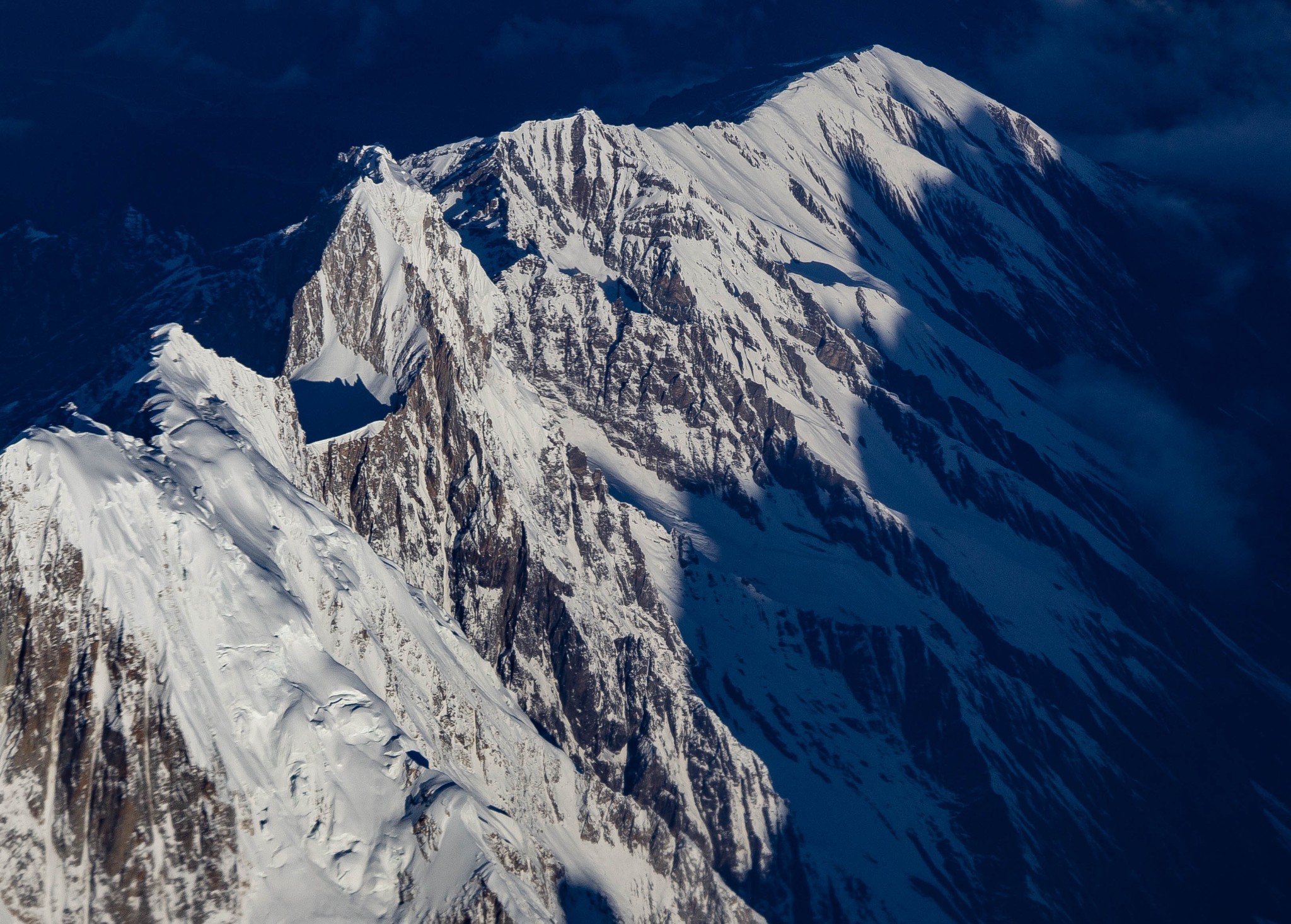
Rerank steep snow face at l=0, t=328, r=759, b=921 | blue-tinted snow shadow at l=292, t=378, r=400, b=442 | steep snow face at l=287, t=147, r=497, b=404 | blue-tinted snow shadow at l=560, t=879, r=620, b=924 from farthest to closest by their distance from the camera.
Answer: steep snow face at l=287, t=147, r=497, b=404
blue-tinted snow shadow at l=292, t=378, r=400, b=442
blue-tinted snow shadow at l=560, t=879, r=620, b=924
steep snow face at l=0, t=328, r=759, b=921

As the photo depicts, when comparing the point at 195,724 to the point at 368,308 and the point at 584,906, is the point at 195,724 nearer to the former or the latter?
the point at 584,906

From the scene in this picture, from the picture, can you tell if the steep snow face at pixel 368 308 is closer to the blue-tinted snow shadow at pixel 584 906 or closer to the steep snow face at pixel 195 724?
the steep snow face at pixel 195 724

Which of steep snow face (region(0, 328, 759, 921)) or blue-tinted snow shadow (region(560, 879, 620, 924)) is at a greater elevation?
steep snow face (region(0, 328, 759, 921))

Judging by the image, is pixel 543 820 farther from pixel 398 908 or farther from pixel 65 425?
pixel 65 425

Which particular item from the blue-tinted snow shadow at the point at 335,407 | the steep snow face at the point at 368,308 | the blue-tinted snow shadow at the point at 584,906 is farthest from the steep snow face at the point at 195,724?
the steep snow face at the point at 368,308

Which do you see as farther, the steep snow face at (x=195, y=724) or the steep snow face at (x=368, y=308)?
the steep snow face at (x=368, y=308)

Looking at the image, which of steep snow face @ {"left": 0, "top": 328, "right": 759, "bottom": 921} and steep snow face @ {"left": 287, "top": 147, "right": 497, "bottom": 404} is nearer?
steep snow face @ {"left": 0, "top": 328, "right": 759, "bottom": 921}

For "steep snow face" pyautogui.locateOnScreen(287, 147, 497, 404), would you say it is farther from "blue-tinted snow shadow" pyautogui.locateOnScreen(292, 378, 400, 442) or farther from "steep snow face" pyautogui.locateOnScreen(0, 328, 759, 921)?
"steep snow face" pyautogui.locateOnScreen(0, 328, 759, 921)

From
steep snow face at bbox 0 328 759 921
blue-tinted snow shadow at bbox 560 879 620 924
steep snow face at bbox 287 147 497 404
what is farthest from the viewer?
steep snow face at bbox 287 147 497 404

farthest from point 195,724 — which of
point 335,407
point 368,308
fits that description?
point 368,308

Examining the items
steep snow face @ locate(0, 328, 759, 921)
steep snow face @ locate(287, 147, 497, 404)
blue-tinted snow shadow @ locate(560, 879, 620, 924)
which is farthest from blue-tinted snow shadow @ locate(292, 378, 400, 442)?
Result: blue-tinted snow shadow @ locate(560, 879, 620, 924)

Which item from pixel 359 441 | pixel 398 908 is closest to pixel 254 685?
pixel 398 908
